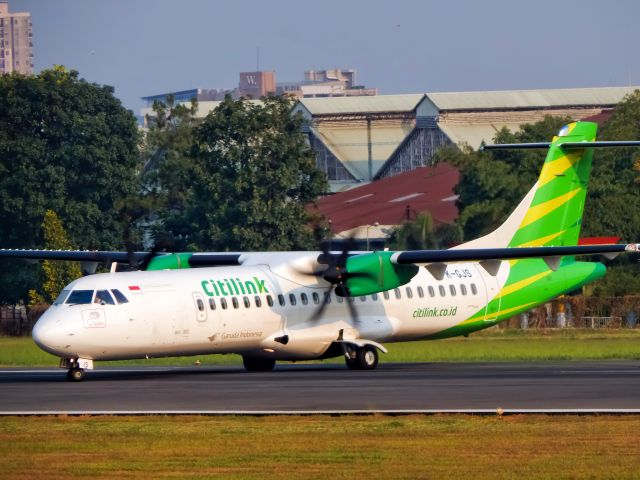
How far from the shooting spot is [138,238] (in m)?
75.0

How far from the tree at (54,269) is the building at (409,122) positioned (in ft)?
128

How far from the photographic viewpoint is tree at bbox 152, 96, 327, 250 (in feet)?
217

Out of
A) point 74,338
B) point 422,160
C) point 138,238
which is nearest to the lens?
point 74,338

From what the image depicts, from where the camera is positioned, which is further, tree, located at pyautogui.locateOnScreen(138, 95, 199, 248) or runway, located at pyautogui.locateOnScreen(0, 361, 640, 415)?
tree, located at pyautogui.locateOnScreen(138, 95, 199, 248)

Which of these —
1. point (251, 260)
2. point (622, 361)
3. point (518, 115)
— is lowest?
point (622, 361)

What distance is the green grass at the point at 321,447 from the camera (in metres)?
15.9

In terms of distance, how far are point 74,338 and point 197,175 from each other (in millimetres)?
41468

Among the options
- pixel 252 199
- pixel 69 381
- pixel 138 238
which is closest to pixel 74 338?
pixel 69 381

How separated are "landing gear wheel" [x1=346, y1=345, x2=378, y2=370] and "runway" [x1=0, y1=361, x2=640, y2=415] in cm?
30

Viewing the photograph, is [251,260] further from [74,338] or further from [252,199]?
[252,199]

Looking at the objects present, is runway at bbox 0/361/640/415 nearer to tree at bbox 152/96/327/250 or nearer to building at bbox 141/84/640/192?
tree at bbox 152/96/327/250

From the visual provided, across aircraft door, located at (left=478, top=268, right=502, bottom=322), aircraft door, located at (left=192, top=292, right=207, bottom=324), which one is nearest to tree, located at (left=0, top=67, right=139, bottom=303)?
aircraft door, located at (left=478, top=268, right=502, bottom=322)

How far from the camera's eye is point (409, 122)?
4439 inches

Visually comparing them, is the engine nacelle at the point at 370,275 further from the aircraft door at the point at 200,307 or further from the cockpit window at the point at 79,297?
the cockpit window at the point at 79,297
